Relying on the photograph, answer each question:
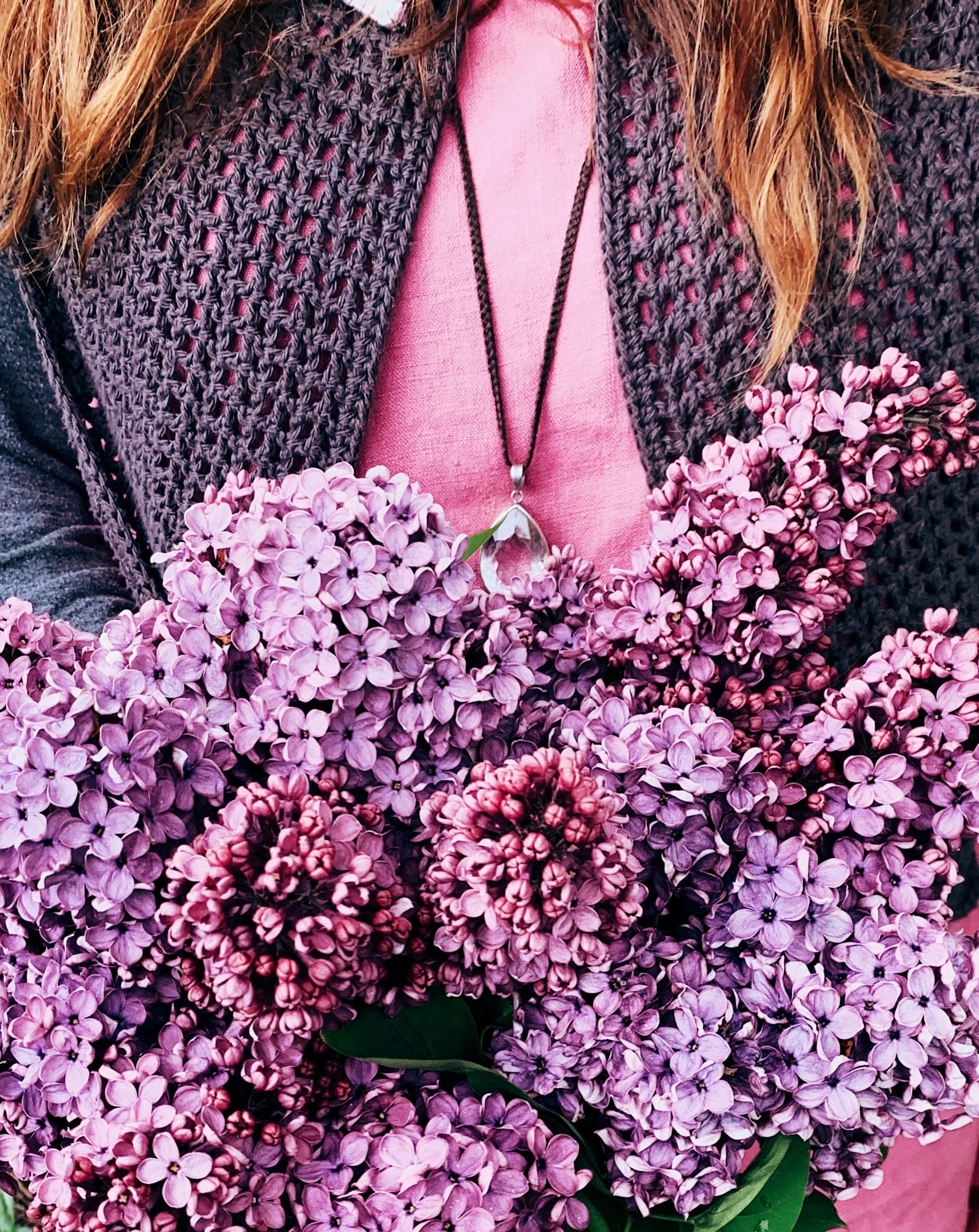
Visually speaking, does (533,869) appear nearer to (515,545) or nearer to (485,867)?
(485,867)

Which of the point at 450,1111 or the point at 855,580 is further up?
the point at 855,580

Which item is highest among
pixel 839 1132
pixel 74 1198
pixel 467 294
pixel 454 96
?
pixel 454 96

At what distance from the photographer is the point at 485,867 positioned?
36cm

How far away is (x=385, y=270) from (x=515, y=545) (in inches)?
8.0

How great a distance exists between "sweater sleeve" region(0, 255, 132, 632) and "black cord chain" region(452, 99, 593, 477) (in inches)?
13.5

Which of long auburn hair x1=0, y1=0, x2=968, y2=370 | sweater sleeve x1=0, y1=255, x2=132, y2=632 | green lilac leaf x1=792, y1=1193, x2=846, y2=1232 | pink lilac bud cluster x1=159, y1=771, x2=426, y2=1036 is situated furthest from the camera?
sweater sleeve x1=0, y1=255, x2=132, y2=632

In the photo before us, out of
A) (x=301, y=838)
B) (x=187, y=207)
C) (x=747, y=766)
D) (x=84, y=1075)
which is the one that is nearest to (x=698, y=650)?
(x=747, y=766)

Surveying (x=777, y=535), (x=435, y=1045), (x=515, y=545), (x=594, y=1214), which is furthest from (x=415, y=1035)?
(x=515, y=545)

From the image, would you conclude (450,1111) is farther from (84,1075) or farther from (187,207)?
(187,207)

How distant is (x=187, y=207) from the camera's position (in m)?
0.71

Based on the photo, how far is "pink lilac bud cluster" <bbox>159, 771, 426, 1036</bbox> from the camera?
342 mm

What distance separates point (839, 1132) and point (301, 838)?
0.85 ft

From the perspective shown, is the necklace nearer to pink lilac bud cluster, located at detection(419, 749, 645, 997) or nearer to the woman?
the woman

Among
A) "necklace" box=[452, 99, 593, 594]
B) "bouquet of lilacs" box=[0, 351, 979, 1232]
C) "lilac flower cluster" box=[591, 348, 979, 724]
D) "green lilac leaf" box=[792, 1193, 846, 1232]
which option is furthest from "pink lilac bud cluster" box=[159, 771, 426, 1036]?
"necklace" box=[452, 99, 593, 594]
